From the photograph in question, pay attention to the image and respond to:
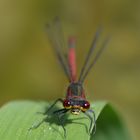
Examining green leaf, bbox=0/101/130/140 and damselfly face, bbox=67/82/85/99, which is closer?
green leaf, bbox=0/101/130/140

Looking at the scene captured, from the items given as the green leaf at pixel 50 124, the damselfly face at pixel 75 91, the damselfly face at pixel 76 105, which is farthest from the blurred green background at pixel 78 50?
the damselfly face at pixel 76 105

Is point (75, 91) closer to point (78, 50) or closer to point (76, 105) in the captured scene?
point (76, 105)

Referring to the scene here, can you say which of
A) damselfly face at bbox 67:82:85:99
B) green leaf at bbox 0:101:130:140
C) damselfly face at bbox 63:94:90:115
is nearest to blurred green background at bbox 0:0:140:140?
green leaf at bbox 0:101:130:140

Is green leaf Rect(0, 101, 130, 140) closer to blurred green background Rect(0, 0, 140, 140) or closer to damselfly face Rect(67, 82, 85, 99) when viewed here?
damselfly face Rect(67, 82, 85, 99)

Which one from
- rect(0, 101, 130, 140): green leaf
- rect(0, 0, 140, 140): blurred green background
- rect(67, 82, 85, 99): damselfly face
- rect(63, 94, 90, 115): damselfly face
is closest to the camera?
rect(0, 101, 130, 140): green leaf

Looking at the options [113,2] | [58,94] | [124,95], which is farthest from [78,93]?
[113,2]

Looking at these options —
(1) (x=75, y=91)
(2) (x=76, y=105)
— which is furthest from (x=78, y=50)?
(2) (x=76, y=105)
